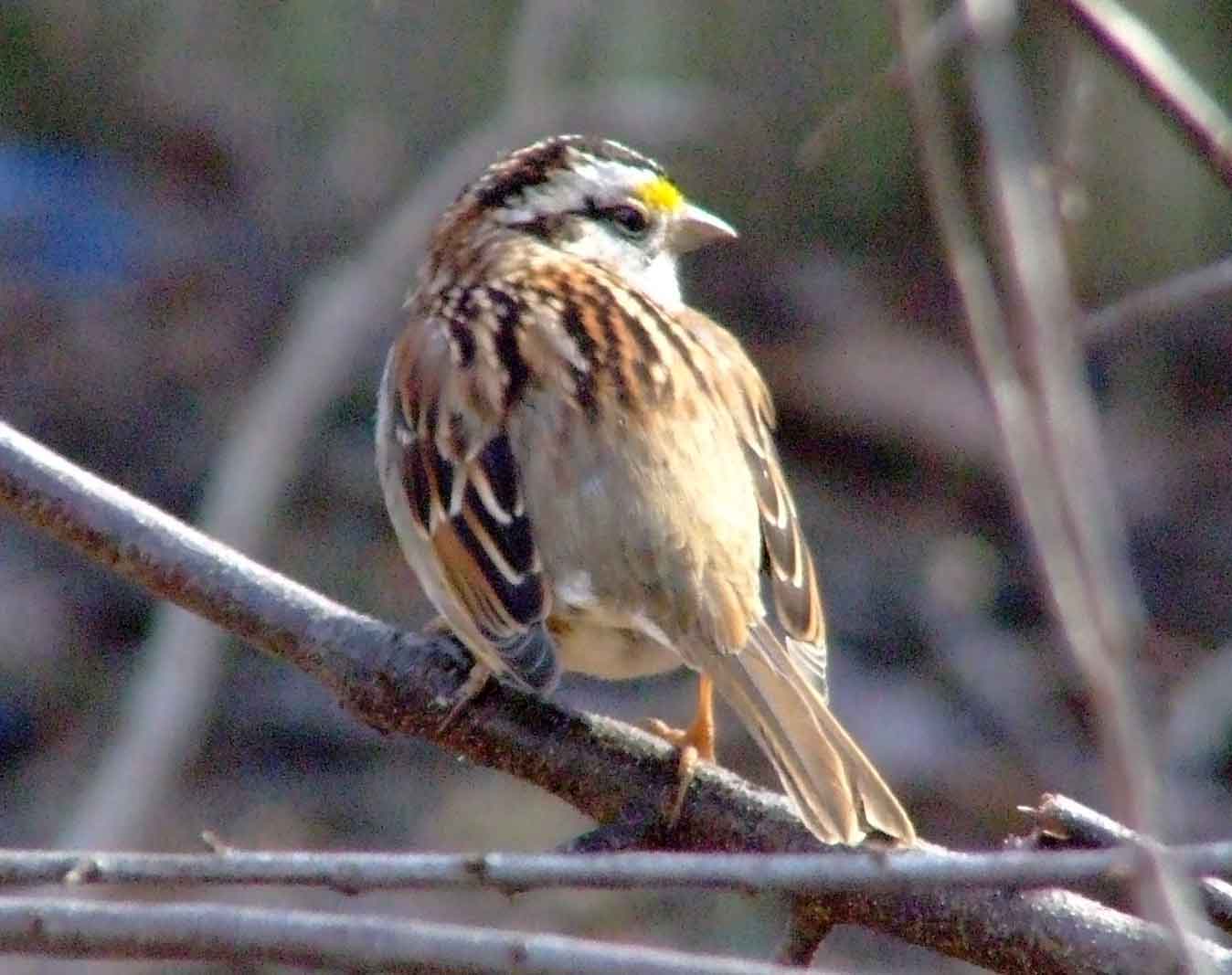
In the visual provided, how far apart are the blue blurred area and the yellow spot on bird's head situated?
3.34m

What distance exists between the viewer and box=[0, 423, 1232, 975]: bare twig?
2.59 metres

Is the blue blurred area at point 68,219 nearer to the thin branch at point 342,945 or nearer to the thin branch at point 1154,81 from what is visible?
the thin branch at point 342,945

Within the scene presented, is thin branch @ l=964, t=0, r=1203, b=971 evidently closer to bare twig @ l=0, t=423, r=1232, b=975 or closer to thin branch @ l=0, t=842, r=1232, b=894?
thin branch @ l=0, t=842, r=1232, b=894

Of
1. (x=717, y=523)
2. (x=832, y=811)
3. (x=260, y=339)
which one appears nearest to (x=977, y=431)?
(x=260, y=339)

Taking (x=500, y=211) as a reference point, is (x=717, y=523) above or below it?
below

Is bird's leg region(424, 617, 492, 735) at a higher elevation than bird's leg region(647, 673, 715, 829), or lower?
lower

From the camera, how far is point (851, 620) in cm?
604

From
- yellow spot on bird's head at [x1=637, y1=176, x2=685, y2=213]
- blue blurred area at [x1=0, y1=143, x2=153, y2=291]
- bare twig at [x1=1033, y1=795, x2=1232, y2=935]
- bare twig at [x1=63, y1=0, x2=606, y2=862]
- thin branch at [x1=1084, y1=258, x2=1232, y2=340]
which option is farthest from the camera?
blue blurred area at [x1=0, y1=143, x2=153, y2=291]

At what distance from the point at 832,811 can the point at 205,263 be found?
4.84 metres

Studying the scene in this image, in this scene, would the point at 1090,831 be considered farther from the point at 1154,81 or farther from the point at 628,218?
the point at 628,218

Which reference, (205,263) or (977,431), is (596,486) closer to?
(977,431)

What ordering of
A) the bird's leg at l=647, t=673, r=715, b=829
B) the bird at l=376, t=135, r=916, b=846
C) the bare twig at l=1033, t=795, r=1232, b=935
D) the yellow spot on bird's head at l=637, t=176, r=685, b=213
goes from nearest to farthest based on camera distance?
the bare twig at l=1033, t=795, r=1232, b=935 → the bird's leg at l=647, t=673, r=715, b=829 → the bird at l=376, t=135, r=916, b=846 → the yellow spot on bird's head at l=637, t=176, r=685, b=213

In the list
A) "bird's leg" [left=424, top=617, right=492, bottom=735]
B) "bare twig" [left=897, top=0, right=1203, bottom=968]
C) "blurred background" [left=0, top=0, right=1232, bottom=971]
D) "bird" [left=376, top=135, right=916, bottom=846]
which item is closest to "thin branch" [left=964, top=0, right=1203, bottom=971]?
"bare twig" [left=897, top=0, right=1203, bottom=968]

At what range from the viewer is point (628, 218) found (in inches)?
157
